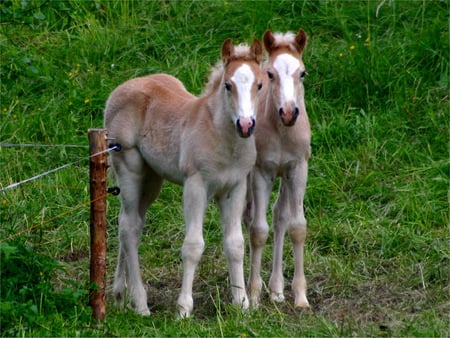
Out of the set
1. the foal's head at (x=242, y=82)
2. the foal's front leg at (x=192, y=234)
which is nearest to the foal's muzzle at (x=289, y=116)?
the foal's head at (x=242, y=82)

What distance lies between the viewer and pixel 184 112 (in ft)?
22.2

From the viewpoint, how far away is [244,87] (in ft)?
20.0

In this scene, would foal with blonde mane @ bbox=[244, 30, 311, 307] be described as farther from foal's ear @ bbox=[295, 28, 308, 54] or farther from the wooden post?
the wooden post

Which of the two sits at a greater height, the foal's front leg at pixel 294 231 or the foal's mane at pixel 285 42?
the foal's mane at pixel 285 42

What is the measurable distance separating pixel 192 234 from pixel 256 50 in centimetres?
127

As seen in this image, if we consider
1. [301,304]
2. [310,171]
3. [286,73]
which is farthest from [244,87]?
[310,171]

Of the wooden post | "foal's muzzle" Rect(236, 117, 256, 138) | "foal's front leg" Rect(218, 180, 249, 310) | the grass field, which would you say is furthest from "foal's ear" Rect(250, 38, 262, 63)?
the grass field

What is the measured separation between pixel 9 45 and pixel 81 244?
3653 mm

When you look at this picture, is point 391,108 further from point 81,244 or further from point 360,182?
point 81,244

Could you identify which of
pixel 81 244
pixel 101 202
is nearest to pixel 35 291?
pixel 101 202

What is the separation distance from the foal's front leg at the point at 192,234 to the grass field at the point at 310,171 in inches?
8.4

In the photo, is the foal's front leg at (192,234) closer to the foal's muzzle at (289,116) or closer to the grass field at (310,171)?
the grass field at (310,171)

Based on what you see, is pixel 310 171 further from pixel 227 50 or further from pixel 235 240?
pixel 227 50

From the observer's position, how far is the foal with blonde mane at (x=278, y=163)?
6676mm
